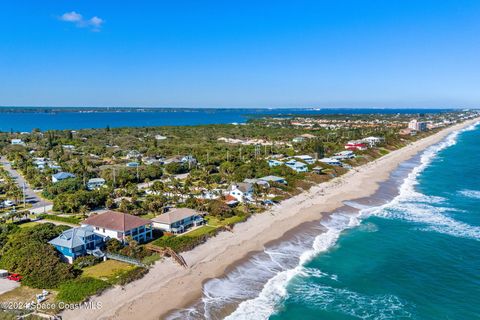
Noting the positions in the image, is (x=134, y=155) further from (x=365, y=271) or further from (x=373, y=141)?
(x=373, y=141)

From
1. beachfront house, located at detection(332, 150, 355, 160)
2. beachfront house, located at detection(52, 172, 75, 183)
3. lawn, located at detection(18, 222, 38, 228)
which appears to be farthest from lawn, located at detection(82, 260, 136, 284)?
beachfront house, located at detection(332, 150, 355, 160)

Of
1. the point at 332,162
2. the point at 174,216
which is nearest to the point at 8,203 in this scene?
the point at 174,216

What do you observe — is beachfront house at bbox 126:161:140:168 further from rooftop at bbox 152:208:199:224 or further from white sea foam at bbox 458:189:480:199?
white sea foam at bbox 458:189:480:199

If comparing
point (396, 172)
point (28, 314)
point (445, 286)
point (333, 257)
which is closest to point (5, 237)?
point (28, 314)

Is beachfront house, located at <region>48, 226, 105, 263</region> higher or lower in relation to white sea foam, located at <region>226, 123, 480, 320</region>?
higher

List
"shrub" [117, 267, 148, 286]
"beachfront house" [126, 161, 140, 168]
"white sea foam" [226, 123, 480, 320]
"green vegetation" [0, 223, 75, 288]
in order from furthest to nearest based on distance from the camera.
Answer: "beachfront house" [126, 161, 140, 168] → "shrub" [117, 267, 148, 286] → "green vegetation" [0, 223, 75, 288] → "white sea foam" [226, 123, 480, 320]
